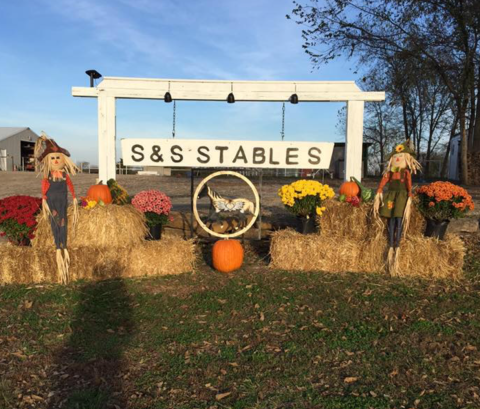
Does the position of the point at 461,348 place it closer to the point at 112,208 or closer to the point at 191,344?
the point at 191,344

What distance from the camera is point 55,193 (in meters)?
5.62

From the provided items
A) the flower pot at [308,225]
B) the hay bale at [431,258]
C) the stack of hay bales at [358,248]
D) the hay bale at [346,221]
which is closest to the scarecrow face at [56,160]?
the stack of hay bales at [358,248]

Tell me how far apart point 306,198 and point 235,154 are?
1.57 meters

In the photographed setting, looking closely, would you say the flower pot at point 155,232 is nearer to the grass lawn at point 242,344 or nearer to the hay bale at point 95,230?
the hay bale at point 95,230

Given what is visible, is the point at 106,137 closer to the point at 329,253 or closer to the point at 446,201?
the point at 329,253

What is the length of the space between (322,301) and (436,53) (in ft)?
55.4

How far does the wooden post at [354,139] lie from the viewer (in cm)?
742

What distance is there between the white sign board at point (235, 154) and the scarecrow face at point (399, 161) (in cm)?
139

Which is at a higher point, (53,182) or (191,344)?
(53,182)

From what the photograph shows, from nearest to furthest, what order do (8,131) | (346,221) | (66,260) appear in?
(66,260), (346,221), (8,131)

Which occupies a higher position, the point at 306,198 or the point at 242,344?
the point at 306,198

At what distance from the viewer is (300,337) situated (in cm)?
399

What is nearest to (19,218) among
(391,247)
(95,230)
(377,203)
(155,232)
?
(95,230)

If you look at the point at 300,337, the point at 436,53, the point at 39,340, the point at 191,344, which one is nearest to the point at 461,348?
the point at 300,337
